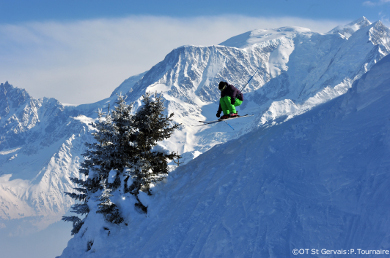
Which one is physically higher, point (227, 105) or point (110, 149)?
point (227, 105)

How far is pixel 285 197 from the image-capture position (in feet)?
36.0

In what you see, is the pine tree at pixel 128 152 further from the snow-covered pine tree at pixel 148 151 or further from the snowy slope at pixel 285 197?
the snowy slope at pixel 285 197

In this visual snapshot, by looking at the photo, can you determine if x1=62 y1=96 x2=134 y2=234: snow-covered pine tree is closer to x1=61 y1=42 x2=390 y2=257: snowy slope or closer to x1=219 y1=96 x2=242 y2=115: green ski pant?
x1=61 y1=42 x2=390 y2=257: snowy slope

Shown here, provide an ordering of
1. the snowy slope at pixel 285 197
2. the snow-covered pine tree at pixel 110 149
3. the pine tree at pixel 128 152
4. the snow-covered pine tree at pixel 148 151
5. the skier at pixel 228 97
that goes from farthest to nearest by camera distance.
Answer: the snow-covered pine tree at pixel 110 149 < the skier at pixel 228 97 < the pine tree at pixel 128 152 < the snow-covered pine tree at pixel 148 151 < the snowy slope at pixel 285 197

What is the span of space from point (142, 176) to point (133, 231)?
304 cm

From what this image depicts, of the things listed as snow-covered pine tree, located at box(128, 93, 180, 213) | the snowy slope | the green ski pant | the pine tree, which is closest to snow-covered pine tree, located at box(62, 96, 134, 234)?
the pine tree

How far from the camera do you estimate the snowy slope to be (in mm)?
9334

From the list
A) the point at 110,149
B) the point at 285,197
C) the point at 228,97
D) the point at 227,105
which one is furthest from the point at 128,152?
the point at 285,197

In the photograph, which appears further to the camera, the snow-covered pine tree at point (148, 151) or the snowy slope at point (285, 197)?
the snow-covered pine tree at point (148, 151)

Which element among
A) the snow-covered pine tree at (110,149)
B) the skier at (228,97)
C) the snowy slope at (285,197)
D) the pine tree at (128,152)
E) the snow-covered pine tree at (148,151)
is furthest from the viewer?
the snow-covered pine tree at (110,149)

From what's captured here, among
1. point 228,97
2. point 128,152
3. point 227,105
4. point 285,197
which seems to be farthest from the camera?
point 128,152

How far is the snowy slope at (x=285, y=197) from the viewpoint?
9334 mm

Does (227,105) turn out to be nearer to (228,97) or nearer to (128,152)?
(228,97)

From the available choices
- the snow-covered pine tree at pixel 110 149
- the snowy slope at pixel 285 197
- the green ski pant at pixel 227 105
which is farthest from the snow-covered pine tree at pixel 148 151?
the green ski pant at pixel 227 105
